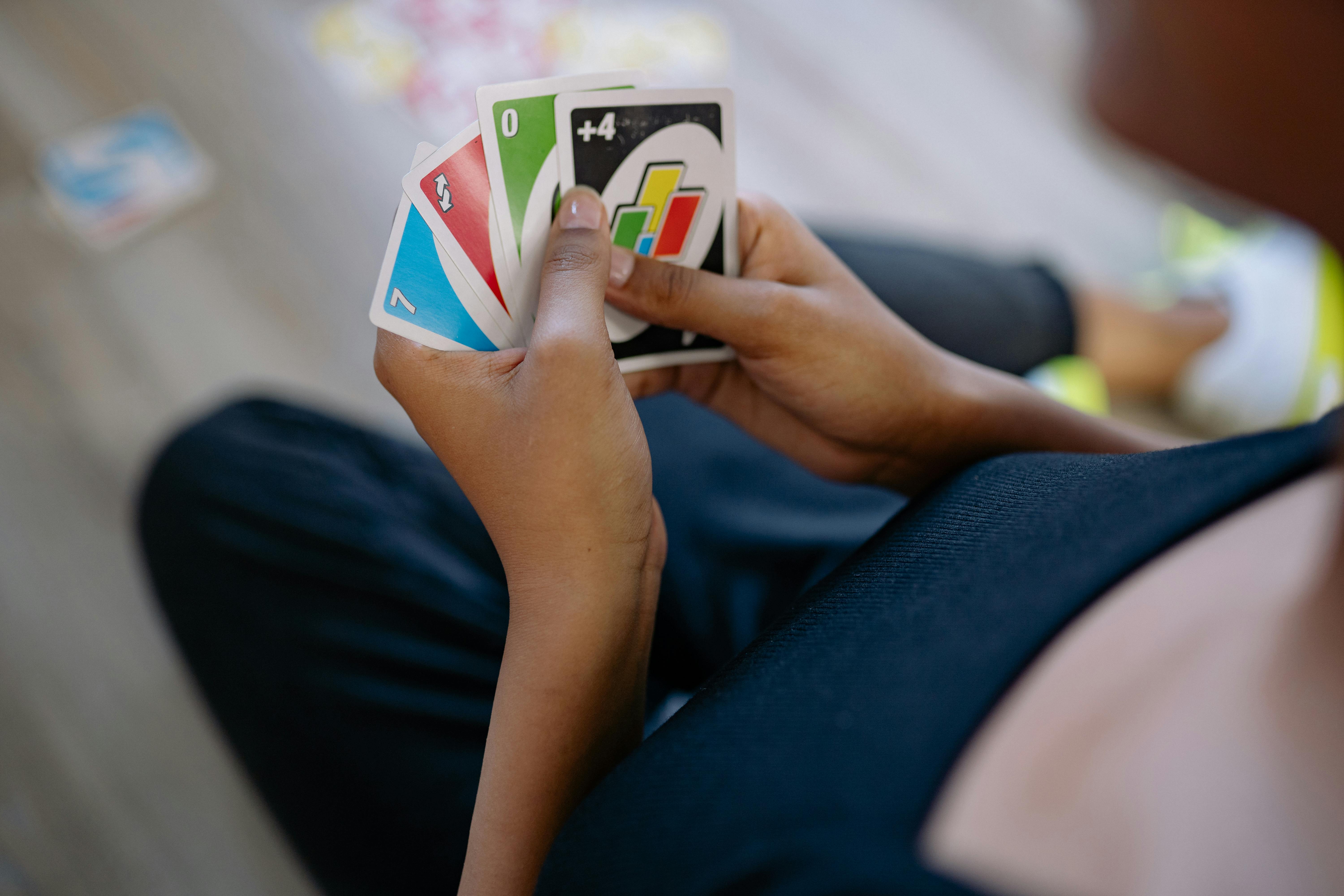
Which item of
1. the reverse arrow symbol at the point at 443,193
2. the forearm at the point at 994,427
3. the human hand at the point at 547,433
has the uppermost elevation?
the reverse arrow symbol at the point at 443,193

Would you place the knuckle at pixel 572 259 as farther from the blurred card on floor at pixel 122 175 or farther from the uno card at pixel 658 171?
the blurred card on floor at pixel 122 175

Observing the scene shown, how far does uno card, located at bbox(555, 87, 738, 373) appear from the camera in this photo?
75 cm

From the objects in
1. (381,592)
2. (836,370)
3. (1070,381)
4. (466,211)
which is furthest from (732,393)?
(1070,381)

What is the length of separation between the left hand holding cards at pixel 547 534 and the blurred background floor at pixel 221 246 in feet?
2.85

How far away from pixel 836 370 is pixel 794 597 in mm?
289

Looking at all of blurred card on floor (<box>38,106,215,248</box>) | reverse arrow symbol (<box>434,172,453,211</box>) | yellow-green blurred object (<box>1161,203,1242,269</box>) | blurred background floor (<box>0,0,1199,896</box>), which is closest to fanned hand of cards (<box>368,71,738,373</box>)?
reverse arrow symbol (<box>434,172,453,211</box>)

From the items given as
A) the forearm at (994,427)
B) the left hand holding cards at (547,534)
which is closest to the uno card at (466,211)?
the left hand holding cards at (547,534)

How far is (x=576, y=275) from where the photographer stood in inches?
26.6

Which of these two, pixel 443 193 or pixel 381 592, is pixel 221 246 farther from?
pixel 443 193

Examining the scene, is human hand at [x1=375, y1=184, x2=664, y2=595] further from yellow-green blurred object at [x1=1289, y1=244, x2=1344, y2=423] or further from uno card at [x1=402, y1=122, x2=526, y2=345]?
yellow-green blurred object at [x1=1289, y1=244, x2=1344, y2=423]

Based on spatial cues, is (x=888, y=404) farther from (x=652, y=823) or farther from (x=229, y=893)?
(x=229, y=893)

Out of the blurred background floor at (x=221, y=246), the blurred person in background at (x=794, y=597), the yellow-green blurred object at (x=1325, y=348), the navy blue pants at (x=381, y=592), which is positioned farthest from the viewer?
the yellow-green blurred object at (x=1325, y=348)

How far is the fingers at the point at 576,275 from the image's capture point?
2.01 ft

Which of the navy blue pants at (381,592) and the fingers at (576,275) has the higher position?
the fingers at (576,275)
